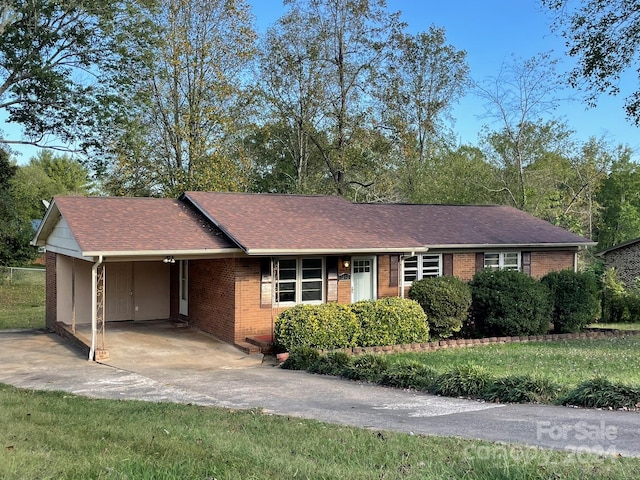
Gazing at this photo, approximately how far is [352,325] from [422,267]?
4.81 metres

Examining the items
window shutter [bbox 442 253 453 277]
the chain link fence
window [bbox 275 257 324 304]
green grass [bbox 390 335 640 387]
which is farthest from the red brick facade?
the chain link fence

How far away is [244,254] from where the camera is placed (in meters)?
14.7

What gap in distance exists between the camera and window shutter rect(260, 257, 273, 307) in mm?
14961

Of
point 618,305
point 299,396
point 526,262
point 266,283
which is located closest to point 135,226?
point 266,283

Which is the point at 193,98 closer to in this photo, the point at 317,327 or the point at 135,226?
the point at 135,226

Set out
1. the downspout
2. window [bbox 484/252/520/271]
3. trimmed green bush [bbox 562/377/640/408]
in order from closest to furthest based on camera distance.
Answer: trimmed green bush [bbox 562/377/640/408] < the downspout < window [bbox 484/252/520/271]

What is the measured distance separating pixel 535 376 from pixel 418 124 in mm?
30279

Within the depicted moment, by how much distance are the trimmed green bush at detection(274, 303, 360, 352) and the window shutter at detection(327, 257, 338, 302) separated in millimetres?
1055

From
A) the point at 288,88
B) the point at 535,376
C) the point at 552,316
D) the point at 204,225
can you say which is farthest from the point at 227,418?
the point at 288,88

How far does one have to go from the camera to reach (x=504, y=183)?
36.9 m

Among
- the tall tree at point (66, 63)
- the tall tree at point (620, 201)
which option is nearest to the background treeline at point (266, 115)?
the tall tree at point (66, 63)

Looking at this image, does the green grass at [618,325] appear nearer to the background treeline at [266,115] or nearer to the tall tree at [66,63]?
the background treeline at [266,115]

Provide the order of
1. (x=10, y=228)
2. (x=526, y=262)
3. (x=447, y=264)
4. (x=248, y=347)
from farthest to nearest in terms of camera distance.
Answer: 1. (x=10, y=228)
2. (x=526, y=262)
3. (x=447, y=264)
4. (x=248, y=347)

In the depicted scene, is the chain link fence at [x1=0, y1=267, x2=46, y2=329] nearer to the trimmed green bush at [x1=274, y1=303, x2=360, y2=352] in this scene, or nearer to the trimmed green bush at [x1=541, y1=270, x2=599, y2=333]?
the trimmed green bush at [x1=274, y1=303, x2=360, y2=352]
